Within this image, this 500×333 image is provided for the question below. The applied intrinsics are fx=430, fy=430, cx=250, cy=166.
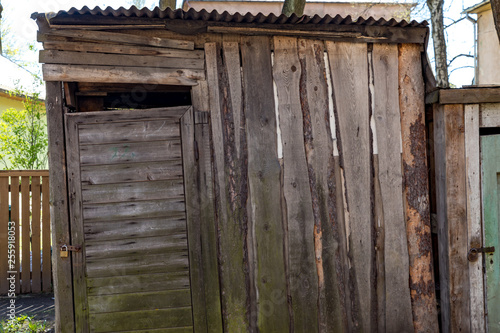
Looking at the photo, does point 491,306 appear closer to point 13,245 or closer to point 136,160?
point 136,160

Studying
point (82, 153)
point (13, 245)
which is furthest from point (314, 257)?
point (13, 245)

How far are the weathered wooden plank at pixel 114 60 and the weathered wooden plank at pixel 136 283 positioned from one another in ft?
6.42

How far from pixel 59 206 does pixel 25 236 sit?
317 centimetres

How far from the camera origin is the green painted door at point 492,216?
4.23 m

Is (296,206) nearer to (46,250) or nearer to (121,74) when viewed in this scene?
(121,74)

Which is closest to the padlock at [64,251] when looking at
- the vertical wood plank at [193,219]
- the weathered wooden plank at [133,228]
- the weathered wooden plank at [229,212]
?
the weathered wooden plank at [133,228]

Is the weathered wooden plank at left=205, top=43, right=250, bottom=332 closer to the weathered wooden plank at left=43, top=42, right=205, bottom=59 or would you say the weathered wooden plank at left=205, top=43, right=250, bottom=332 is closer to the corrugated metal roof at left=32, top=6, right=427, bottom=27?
the weathered wooden plank at left=43, top=42, right=205, bottom=59

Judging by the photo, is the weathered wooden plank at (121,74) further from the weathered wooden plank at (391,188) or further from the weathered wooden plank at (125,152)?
the weathered wooden plank at (391,188)

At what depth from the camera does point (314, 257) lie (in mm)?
4160

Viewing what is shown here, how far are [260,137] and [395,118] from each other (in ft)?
4.50

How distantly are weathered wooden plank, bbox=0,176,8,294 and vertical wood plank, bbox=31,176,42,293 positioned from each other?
0.31 metres

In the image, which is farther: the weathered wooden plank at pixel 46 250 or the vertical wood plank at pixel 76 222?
the weathered wooden plank at pixel 46 250

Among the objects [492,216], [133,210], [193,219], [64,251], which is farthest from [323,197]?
[64,251]

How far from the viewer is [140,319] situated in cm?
403
